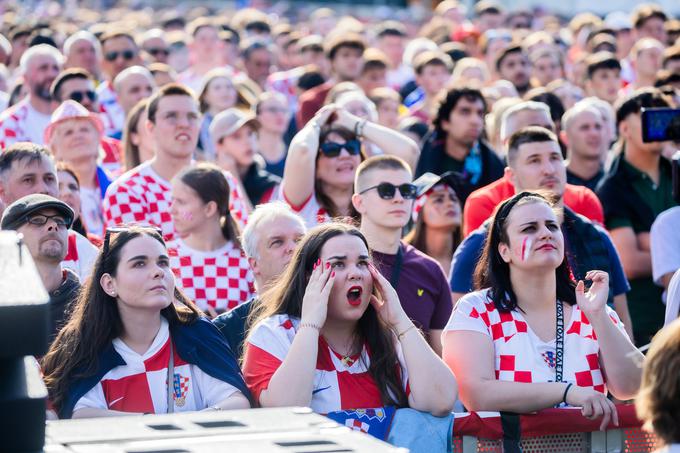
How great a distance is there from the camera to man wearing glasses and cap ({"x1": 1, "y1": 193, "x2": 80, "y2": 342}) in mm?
5605

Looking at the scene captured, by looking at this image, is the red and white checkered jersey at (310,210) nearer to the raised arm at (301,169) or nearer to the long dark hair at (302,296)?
the raised arm at (301,169)

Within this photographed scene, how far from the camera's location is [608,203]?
308 inches

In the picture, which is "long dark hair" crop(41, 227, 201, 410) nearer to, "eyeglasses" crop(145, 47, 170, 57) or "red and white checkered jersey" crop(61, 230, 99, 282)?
"red and white checkered jersey" crop(61, 230, 99, 282)

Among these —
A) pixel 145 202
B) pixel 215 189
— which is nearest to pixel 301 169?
pixel 215 189

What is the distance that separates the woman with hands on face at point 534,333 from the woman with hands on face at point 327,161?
1630mm

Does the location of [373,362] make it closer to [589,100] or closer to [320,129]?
[320,129]

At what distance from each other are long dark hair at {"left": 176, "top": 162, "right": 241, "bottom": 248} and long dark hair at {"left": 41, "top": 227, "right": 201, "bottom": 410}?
1667 millimetres

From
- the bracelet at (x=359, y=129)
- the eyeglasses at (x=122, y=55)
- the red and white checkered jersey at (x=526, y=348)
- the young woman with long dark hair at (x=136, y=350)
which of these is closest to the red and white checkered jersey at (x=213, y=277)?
the bracelet at (x=359, y=129)

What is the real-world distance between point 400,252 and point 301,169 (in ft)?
3.12

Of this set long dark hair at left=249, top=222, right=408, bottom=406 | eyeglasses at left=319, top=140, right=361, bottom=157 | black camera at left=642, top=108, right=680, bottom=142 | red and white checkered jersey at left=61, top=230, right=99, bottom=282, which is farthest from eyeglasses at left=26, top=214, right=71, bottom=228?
black camera at left=642, top=108, right=680, bottom=142

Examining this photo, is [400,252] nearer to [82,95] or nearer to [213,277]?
[213,277]

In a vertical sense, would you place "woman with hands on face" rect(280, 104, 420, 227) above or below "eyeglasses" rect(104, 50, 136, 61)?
below

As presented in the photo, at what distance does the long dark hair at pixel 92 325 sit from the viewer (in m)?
4.93

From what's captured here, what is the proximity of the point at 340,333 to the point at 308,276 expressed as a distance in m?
0.26
